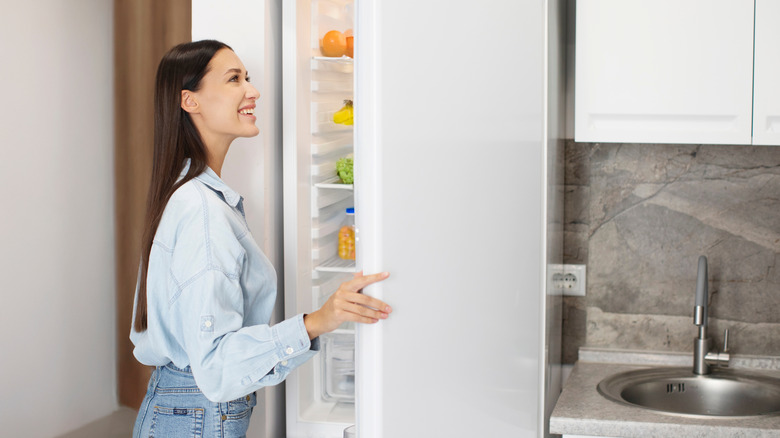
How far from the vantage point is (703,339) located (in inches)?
78.7

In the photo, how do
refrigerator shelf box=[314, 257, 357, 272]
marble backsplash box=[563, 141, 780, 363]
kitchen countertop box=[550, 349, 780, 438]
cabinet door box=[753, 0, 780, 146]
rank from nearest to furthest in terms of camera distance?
kitchen countertop box=[550, 349, 780, 438], cabinet door box=[753, 0, 780, 146], refrigerator shelf box=[314, 257, 357, 272], marble backsplash box=[563, 141, 780, 363]

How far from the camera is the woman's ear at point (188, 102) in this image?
1504 millimetres

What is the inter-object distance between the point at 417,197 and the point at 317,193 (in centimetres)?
93

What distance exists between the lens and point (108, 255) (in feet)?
7.98

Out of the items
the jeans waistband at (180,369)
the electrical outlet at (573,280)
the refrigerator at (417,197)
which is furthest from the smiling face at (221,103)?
the electrical outlet at (573,280)

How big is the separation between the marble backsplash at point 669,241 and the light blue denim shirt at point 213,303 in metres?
1.09

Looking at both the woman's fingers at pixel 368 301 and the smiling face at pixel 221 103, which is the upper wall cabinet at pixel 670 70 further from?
the woman's fingers at pixel 368 301

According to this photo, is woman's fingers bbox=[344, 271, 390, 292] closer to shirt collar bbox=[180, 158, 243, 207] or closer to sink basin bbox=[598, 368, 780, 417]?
shirt collar bbox=[180, 158, 243, 207]

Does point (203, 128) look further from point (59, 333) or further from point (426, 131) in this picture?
point (59, 333)

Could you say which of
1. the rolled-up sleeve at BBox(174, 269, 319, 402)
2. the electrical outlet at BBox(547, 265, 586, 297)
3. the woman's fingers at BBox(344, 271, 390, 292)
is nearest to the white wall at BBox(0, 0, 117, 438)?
the rolled-up sleeve at BBox(174, 269, 319, 402)

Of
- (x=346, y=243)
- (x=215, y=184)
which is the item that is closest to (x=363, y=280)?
(x=215, y=184)

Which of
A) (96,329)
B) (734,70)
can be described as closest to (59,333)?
(96,329)

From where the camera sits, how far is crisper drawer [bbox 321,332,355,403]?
1942mm

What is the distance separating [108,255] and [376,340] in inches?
69.4
